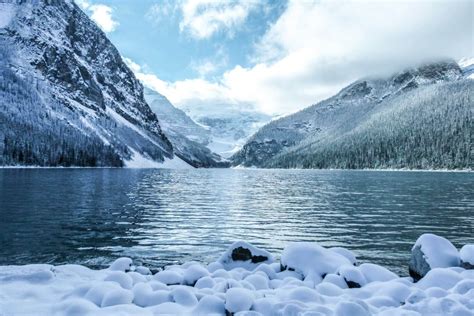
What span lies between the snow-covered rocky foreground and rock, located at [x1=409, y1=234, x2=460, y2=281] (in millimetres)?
41

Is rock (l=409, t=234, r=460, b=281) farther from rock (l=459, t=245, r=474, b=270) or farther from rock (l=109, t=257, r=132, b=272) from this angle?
rock (l=109, t=257, r=132, b=272)

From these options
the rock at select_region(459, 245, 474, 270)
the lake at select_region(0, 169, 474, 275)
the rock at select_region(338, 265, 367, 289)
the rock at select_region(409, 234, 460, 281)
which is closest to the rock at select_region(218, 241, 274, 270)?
the lake at select_region(0, 169, 474, 275)

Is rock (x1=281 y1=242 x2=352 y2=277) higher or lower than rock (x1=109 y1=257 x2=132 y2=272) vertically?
higher

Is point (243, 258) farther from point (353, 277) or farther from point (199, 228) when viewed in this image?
point (199, 228)

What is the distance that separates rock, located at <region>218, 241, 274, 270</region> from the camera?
56.8 ft

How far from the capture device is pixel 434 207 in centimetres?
4241

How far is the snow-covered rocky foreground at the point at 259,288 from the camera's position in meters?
10.7

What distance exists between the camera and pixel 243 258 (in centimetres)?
1758

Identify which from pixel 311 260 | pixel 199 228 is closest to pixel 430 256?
pixel 311 260

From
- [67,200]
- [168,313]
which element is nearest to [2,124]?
[67,200]

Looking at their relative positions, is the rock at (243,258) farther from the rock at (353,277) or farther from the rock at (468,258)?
the rock at (468,258)

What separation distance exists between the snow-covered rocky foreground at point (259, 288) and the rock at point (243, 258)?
0.15 ft

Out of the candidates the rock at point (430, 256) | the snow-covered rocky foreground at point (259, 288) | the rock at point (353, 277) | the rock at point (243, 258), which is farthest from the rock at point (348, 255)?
the rock at point (243, 258)

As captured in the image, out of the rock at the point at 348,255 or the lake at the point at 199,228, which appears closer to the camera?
the rock at the point at 348,255
